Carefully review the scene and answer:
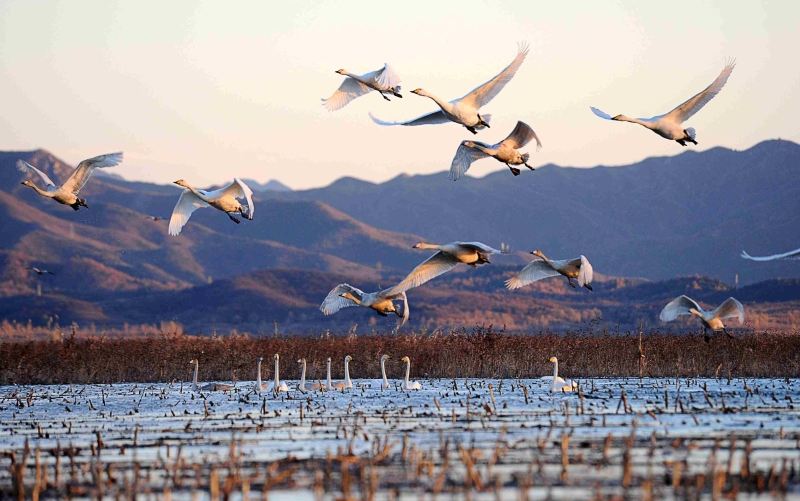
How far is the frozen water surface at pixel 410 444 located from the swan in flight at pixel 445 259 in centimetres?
207

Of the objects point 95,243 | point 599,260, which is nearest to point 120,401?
point 95,243

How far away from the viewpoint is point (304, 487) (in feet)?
38.3

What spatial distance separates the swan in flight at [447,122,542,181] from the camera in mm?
19484

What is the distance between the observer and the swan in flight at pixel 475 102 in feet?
62.4

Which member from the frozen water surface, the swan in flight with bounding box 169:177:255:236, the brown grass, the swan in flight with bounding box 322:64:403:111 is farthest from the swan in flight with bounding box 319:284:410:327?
the brown grass

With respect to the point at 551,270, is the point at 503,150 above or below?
above

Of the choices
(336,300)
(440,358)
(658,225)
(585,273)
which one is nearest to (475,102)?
(585,273)

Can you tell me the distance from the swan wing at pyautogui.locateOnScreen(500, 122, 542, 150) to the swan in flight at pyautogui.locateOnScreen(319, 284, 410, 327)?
3.14 meters

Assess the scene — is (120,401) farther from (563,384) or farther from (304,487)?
(304,487)

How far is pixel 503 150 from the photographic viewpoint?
1969cm

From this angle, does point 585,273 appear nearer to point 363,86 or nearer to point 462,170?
point 462,170

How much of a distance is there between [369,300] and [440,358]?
23.8 feet

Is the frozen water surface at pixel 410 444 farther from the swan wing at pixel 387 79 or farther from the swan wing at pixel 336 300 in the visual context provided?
the swan wing at pixel 387 79

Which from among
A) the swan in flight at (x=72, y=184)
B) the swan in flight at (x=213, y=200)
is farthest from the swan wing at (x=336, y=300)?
the swan in flight at (x=72, y=184)
